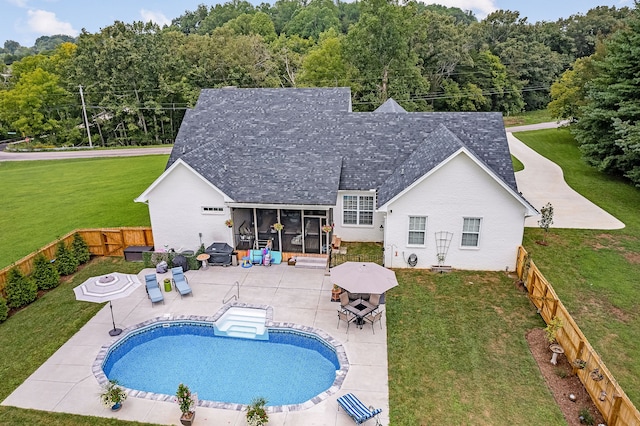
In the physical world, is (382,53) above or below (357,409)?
above

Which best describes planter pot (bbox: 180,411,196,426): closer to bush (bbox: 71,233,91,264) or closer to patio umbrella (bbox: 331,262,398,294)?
patio umbrella (bbox: 331,262,398,294)

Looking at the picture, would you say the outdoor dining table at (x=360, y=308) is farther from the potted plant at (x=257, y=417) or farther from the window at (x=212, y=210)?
the window at (x=212, y=210)

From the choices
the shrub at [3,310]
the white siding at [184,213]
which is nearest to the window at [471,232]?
the white siding at [184,213]

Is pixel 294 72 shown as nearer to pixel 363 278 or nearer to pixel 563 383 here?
pixel 363 278

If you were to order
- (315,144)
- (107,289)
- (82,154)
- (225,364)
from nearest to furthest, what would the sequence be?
(225,364), (107,289), (315,144), (82,154)

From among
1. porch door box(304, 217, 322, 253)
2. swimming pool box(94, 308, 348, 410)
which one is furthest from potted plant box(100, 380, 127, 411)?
porch door box(304, 217, 322, 253)

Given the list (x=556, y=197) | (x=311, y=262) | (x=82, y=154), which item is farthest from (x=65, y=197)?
(x=556, y=197)
